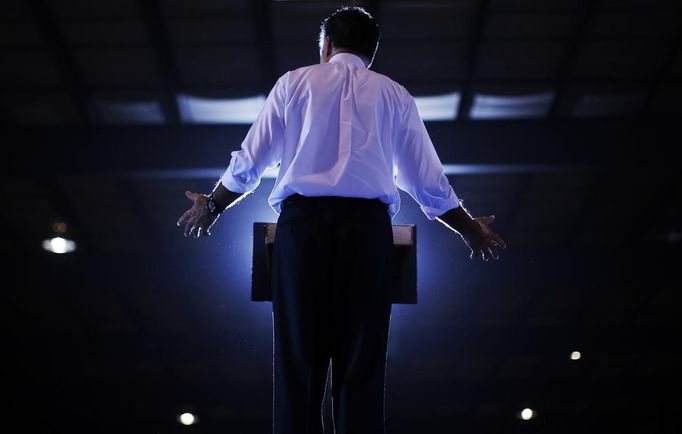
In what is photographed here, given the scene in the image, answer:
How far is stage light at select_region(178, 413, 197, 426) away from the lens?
5088mm

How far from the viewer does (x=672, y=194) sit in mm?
6027

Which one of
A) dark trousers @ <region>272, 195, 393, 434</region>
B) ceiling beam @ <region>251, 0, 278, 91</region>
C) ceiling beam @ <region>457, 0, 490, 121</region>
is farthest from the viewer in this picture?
ceiling beam @ <region>457, 0, 490, 121</region>

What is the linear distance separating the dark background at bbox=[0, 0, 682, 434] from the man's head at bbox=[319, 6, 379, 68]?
2741mm

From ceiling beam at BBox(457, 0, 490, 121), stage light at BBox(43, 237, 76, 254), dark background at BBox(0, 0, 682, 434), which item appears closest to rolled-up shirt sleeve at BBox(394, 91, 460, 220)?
dark background at BBox(0, 0, 682, 434)

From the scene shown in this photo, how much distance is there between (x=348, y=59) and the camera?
5.61ft

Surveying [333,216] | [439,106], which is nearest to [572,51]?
[439,106]

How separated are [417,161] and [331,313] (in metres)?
0.43

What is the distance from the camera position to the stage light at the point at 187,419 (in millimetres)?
5088

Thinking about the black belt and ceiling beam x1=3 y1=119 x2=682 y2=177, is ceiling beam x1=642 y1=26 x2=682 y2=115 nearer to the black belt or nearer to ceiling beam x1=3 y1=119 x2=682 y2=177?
ceiling beam x1=3 y1=119 x2=682 y2=177

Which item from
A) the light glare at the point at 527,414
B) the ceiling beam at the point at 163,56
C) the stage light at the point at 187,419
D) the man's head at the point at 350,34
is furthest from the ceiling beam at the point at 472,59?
the man's head at the point at 350,34

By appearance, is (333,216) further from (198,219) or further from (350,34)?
(350,34)

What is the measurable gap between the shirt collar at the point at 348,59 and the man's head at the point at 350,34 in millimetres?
22

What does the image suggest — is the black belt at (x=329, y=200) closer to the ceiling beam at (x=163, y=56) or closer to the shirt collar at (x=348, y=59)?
the shirt collar at (x=348, y=59)

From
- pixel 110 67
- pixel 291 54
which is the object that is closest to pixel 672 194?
pixel 291 54
